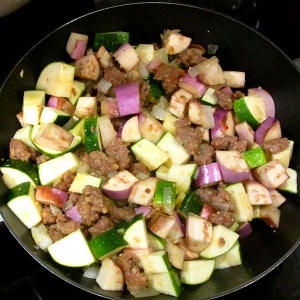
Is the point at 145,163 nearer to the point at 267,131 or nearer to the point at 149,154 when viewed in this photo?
the point at 149,154

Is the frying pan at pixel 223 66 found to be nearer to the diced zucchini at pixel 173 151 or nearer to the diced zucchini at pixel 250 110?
the diced zucchini at pixel 250 110

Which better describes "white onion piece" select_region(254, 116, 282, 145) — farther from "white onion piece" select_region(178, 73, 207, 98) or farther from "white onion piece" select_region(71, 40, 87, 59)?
"white onion piece" select_region(71, 40, 87, 59)

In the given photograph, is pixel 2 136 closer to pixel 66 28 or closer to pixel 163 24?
pixel 66 28

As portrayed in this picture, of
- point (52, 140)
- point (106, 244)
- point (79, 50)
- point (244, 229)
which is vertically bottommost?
point (244, 229)

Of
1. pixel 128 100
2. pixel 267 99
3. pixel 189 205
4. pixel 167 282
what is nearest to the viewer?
pixel 167 282

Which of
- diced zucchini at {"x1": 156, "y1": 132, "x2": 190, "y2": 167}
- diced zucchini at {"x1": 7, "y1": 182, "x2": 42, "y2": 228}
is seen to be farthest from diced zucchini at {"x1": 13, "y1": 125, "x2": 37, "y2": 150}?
diced zucchini at {"x1": 156, "y1": 132, "x2": 190, "y2": 167}

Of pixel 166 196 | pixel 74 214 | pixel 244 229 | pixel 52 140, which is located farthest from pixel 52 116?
pixel 244 229

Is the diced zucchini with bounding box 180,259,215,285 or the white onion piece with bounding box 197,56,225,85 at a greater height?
the white onion piece with bounding box 197,56,225,85
